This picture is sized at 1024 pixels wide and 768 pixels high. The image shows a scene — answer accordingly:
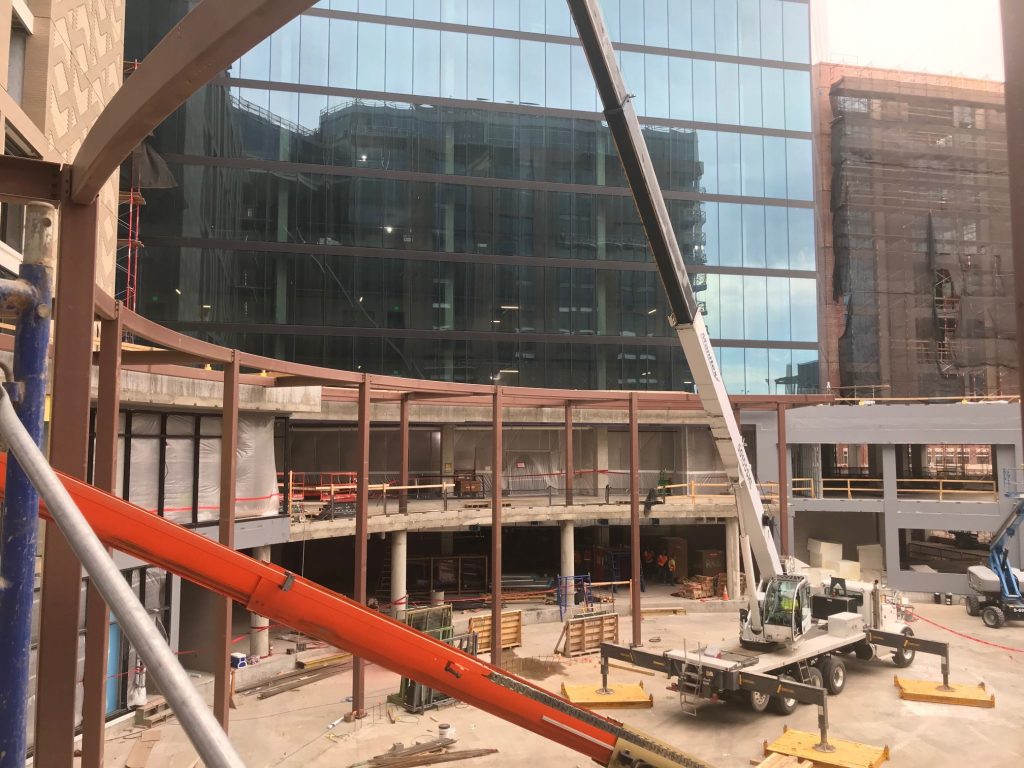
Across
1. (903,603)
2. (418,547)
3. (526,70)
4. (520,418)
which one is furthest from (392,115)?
(903,603)

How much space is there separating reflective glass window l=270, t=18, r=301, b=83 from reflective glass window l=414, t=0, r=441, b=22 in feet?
22.9

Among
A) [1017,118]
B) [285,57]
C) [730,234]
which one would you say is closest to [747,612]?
[1017,118]

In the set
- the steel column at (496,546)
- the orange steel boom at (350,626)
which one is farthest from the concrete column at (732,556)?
the orange steel boom at (350,626)

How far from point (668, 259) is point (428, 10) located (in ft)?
119

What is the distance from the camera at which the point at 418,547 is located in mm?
34750

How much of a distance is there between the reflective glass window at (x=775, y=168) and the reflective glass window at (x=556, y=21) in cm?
1413

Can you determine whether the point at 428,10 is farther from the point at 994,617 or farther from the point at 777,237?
the point at 994,617

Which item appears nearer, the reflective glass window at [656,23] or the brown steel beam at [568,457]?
the brown steel beam at [568,457]

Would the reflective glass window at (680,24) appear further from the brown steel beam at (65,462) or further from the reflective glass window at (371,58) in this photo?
the brown steel beam at (65,462)

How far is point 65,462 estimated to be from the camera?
5.27 meters

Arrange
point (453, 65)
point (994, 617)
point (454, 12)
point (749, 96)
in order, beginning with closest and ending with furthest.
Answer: point (994, 617), point (453, 65), point (454, 12), point (749, 96)

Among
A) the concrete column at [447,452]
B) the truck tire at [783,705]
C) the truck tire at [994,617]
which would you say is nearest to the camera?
the truck tire at [783,705]

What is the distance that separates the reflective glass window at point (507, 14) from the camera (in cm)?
4538

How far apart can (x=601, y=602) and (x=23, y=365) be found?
88.3 feet
